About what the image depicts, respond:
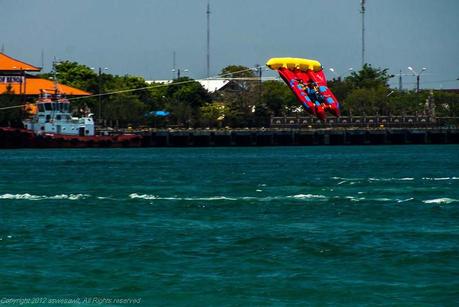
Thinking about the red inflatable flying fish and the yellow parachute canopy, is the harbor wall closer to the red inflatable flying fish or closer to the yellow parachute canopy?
the red inflatable flying fish

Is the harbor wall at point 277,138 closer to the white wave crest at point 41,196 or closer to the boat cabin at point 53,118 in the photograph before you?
the boat cabin at point 53,118

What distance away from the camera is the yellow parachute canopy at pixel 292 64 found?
121 meters

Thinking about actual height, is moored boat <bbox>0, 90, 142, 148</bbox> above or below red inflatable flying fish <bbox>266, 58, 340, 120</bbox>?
below

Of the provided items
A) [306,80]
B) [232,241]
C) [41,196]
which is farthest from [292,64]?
[232,241]

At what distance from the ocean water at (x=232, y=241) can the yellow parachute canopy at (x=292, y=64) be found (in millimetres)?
30887

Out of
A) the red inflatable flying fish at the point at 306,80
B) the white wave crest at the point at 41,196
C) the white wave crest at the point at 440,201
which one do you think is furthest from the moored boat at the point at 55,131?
the white wave crest at the point at 440,201

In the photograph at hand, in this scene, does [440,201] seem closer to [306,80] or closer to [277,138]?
[306,80]

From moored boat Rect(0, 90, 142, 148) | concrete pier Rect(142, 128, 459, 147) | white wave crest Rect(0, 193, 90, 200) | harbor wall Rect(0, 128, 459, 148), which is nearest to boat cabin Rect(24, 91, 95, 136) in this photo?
moored boat Rect(0, 90, 142, 148)

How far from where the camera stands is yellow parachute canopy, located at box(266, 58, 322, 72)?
121m

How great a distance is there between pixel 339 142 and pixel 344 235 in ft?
462

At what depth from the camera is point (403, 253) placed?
149ft

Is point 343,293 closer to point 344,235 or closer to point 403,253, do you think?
point 403,253

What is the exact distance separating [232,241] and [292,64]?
7618 cm

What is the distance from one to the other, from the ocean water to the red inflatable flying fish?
33.7m
